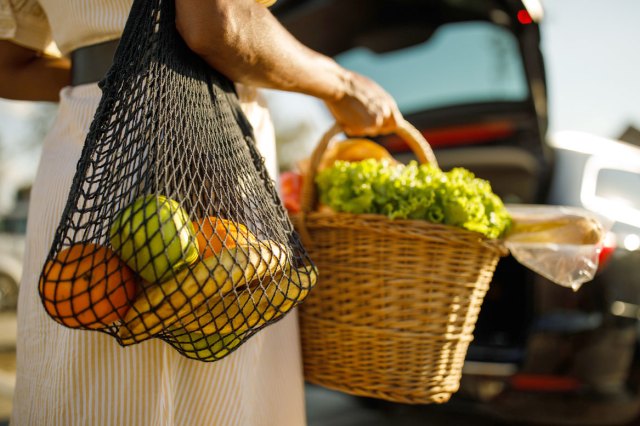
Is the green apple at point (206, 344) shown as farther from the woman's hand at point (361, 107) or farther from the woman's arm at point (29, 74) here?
the woman's arm at point (29, 74)

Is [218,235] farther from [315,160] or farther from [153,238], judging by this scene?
[315,160]

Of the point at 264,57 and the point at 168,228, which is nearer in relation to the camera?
the point at 168,228

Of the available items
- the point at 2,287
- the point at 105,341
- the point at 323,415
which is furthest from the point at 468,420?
the point at 2,287

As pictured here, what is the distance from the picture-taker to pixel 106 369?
105 cm

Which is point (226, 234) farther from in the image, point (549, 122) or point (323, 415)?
point (323, 415)

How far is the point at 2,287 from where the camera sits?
23.3ft

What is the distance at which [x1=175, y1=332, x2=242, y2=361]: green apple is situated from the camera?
3.11 ft

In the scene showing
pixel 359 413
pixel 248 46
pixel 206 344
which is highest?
pixel 248 46

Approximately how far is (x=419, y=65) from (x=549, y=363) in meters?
1.96

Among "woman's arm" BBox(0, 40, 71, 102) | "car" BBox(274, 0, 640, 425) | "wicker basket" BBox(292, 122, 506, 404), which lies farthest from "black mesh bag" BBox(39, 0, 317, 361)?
"car" BBox(274, 0, 640, 425)

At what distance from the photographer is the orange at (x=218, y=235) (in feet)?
2.90

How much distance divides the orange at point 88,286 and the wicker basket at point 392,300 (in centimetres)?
62

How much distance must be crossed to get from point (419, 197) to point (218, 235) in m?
0.61

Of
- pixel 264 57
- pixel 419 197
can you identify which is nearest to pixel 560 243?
pixel 419 197
